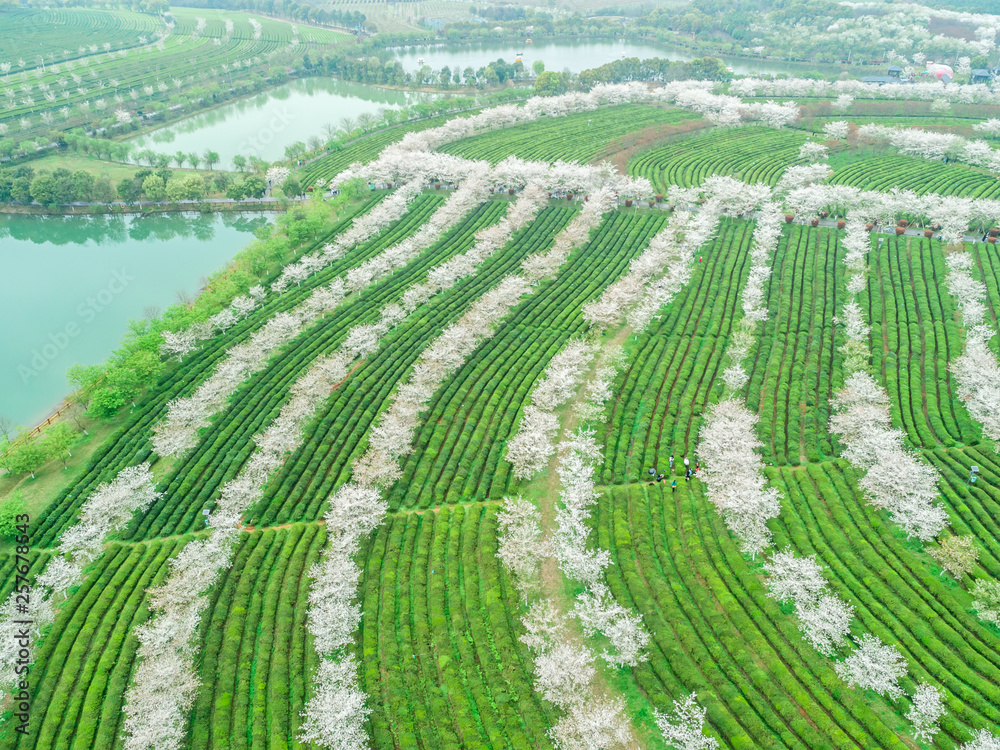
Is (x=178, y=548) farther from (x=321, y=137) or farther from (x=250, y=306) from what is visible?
(x=321, y=137)

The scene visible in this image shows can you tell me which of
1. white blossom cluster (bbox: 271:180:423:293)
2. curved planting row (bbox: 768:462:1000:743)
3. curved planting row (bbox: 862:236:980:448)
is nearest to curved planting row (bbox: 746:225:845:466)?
curved planting row (bbox: 768:462:1000:743)

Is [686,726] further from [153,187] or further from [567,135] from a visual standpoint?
[567,135]

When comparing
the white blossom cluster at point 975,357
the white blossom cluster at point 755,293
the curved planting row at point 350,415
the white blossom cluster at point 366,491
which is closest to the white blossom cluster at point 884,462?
the white blossom cluster at point 975,357

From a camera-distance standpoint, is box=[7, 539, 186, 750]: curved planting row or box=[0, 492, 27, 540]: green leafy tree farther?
box=[0, 492, 27, 540]: green leafy tree

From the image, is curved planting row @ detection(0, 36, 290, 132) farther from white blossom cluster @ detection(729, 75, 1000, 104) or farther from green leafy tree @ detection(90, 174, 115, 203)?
white blossom cluster @ detection(729, 75, 1000, 104)

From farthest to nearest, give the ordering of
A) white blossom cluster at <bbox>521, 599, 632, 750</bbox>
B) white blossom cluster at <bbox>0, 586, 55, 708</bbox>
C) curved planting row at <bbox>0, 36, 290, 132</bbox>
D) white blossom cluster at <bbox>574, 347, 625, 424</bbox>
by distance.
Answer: curved planting row at <bbox>0, 36, 290, 132</bbox>, white blossom cluster at <bbox>574, 347, 625, 424</bbox>, white blossom cluster at <bbox>0, 586, 55, 708</bbox>, white blossom cluster at <bbox>521, 599, 632, 750</bbox>

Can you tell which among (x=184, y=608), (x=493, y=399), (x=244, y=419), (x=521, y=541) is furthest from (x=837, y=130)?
(x=184, y=608)

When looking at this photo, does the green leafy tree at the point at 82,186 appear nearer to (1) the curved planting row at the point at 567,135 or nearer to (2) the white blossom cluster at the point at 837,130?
(1) the curved planting row at the point at 567,135
